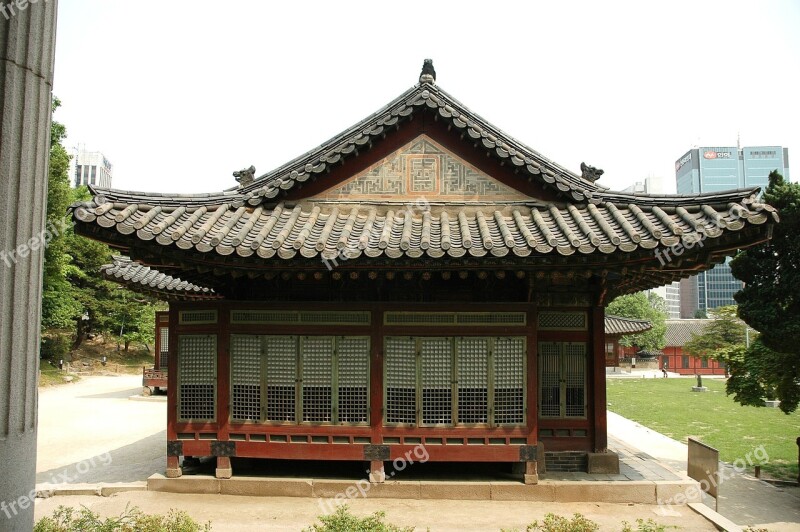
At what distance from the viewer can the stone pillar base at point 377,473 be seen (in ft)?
35.6

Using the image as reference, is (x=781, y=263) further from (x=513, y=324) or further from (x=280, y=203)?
(x=280, y=203)

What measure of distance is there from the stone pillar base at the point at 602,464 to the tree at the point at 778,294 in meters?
7.46

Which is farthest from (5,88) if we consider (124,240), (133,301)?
(133,301)

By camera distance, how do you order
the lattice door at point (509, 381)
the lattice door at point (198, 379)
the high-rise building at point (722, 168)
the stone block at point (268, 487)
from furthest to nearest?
1. the high-rise building at point (722, 168)
2. the lattice door at point (198, 379)
3. the lattice door at point (509, 381)
4. the stone block at point (268, 487)

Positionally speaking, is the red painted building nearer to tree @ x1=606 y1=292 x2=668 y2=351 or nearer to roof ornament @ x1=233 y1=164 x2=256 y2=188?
tree @ x1=606 y1=292 x2=668 y2=351

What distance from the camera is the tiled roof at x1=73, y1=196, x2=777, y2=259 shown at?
9414 mm

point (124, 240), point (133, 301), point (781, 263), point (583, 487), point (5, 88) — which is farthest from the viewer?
point (133, 301)

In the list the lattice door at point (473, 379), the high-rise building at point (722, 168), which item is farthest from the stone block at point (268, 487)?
the high-rise building at point (722, 168)

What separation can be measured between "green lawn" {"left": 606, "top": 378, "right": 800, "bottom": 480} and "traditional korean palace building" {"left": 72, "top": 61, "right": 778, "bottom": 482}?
13.3 meters

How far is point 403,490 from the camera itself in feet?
35.0

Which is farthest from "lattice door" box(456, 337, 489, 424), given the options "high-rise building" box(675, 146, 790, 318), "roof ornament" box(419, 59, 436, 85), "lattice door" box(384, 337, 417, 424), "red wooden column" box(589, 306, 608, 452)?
"high-rise building" box(675, 146, 790, 318)

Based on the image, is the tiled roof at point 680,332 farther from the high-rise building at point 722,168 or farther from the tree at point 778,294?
the high-rise building at point 722,168

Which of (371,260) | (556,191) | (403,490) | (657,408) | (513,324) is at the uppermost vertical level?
(556,191)

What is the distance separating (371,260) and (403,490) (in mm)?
4421
